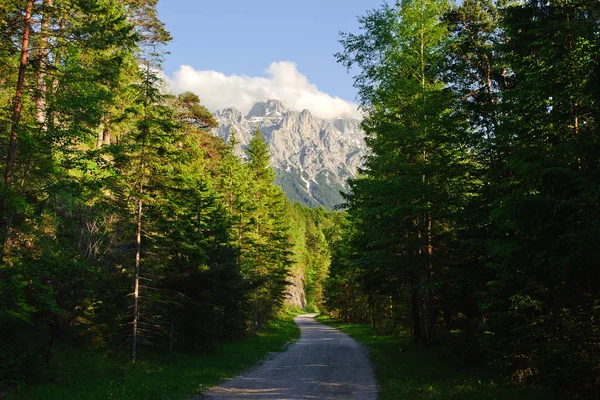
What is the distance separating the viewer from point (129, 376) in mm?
13516

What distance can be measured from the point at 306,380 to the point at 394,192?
25.0 feet

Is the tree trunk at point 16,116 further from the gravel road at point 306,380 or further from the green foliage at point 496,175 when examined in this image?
the green foliage at point 496,175

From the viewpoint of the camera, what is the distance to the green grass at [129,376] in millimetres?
10758

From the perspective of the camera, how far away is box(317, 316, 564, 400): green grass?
32.4 ft

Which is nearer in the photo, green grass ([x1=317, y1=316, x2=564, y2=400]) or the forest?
the forest

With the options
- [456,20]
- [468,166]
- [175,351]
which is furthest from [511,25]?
[175,351]

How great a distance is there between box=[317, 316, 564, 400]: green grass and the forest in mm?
749

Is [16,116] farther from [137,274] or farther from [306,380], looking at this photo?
[306,380]

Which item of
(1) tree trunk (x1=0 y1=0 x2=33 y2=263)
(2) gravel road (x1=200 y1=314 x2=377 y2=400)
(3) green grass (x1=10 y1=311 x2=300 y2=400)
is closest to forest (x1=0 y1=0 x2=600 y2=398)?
(1) tree trunk (x1=0 y1=0 x2=33 y2=263)

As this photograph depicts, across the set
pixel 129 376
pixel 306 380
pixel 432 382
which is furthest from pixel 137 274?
pixel 432 382

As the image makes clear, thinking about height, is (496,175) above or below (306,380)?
above

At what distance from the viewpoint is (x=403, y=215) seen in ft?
57.3

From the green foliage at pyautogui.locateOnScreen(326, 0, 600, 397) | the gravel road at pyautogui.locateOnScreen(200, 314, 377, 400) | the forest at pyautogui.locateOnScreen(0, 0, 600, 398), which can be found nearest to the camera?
the green foliage at pyautogui.locateOnScreen(326, 0, 600, 397)

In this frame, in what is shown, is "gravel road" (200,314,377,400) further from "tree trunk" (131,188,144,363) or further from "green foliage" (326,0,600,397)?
"tree trunk" (131,188,144,363)
